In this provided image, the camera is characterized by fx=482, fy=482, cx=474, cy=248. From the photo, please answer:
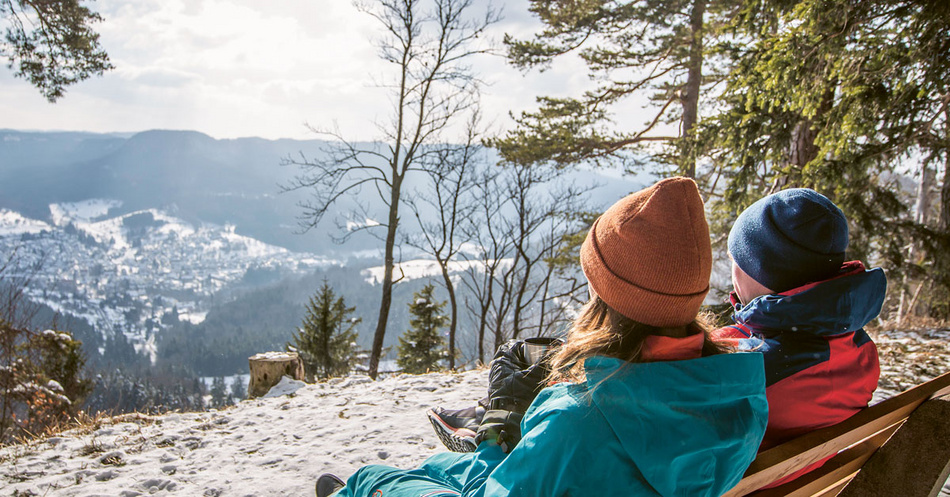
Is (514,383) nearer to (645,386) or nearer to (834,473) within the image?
(645,386)

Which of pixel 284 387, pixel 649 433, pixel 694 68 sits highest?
pixel 694 68

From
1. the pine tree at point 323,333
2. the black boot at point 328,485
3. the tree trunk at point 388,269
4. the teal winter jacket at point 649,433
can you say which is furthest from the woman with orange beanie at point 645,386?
the pine tree at point 323,333

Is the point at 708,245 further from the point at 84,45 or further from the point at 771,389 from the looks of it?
the point at 84,45

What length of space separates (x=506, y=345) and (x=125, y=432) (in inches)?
152

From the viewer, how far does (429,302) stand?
20047 millimetres

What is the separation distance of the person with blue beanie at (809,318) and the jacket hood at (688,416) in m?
0.35

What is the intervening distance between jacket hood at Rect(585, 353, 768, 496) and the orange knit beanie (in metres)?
0.14

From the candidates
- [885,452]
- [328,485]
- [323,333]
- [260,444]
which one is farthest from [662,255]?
[323,333]

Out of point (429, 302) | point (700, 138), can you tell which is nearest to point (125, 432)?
point (700, 138)

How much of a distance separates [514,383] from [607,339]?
73cm

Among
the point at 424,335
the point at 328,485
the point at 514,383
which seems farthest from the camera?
the point at 424,335

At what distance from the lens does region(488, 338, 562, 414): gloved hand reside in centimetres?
178

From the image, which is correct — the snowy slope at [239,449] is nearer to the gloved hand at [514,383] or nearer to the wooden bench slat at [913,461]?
the gloved hand at [514,383]

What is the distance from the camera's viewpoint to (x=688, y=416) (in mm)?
1017
